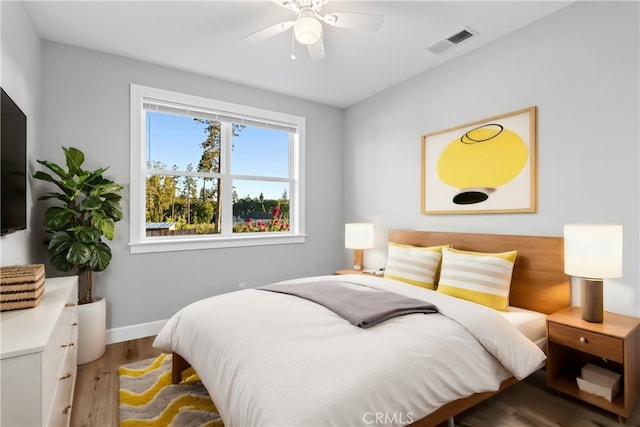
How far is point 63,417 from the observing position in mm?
1585

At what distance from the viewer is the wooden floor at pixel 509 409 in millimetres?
1869

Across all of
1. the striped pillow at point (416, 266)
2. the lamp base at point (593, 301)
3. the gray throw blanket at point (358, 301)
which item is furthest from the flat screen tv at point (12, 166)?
the lamp base at point (593, 301)

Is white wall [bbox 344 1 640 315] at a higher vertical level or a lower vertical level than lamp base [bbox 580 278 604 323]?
higher

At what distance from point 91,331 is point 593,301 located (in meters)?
3.61

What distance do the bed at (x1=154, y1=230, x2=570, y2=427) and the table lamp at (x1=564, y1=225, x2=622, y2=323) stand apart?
323mm

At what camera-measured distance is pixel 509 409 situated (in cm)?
200

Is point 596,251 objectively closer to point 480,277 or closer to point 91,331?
point 480,277

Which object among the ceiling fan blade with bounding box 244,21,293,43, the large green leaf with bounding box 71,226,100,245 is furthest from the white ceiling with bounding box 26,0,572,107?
the large green leaf with bounding box 71,226,100,245

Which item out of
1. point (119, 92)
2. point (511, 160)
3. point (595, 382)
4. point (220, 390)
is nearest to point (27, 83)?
point (119, 92)

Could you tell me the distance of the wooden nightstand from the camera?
1.81m

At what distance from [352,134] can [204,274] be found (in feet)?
8.54

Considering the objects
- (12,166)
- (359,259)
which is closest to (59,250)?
(12,166)

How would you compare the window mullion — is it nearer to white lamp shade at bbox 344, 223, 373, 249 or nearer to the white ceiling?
the white ceiling

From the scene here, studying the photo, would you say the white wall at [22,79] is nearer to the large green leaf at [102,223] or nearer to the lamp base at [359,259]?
the large green leaf at [102,223]
